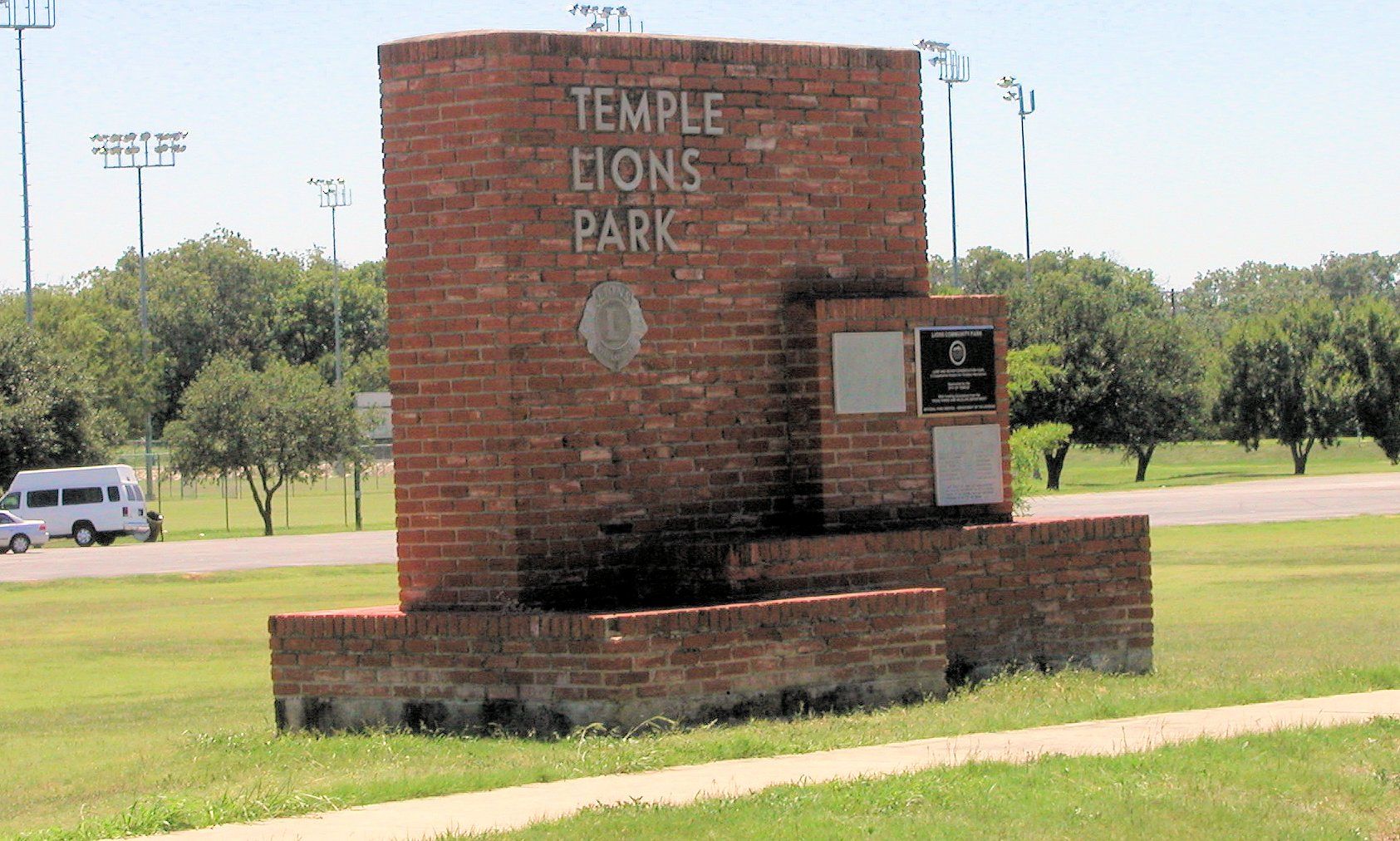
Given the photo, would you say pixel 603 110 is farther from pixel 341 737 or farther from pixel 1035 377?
pixel 1035 377

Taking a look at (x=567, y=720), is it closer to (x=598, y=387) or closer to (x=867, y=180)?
(x=598, y=387)

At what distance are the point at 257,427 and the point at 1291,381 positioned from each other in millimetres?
41389

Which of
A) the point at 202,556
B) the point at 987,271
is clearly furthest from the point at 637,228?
the point at 987,271

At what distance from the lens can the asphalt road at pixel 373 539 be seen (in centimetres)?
3506

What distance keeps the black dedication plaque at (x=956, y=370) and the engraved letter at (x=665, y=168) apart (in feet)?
6.82

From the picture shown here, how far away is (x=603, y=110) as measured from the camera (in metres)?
11.5

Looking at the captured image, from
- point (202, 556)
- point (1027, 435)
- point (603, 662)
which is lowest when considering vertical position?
point (202, 556)

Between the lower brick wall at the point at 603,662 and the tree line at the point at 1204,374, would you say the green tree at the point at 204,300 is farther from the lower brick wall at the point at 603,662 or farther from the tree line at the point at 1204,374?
the lower brick wall at the point at 603,662

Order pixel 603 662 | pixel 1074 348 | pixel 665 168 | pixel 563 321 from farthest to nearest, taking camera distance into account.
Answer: pixel 1074 348, pixel 665 168, pixel 563 321, pixel 603 662

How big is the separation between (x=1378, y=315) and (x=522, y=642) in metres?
71.2

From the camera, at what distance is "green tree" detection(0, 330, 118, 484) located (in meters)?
58.2

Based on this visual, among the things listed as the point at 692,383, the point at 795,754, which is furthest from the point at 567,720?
the point at 692,383

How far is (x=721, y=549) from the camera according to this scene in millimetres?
11391

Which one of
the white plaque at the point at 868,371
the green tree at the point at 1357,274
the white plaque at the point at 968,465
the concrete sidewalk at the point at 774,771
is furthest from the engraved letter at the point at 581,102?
the green tree at the point at 1357,274
